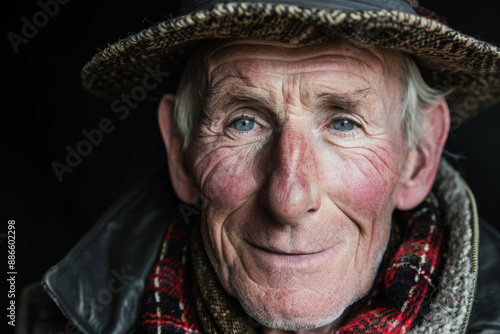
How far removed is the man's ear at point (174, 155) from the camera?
241cm

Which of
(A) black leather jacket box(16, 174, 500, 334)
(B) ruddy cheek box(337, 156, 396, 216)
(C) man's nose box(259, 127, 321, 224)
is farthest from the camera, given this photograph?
(A) black leather jacket box(16, 174, 500, 334)

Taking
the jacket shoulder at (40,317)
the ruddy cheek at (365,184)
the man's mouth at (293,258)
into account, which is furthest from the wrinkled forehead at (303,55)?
the jacket shoulder at (40,317)

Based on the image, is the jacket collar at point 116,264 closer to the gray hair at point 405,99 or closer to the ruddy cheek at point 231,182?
the gray hair at point 405,99

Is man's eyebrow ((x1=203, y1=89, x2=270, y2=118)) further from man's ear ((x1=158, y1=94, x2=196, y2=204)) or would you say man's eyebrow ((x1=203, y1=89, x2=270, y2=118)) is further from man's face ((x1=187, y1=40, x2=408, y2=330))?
man's ear ((x1=158, y1=94, x2=196, y2=204))

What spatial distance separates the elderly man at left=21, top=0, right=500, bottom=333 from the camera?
1.84m

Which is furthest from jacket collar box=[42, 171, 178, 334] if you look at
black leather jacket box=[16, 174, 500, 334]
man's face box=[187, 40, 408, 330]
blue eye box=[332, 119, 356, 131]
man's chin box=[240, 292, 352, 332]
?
blue eye box=[332, 119, 356, 131]

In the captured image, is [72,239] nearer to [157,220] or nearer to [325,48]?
[157,220]

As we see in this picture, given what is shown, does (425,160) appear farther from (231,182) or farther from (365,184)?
(231,182)

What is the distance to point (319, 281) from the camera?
1953mm

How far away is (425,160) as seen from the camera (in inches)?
90.6

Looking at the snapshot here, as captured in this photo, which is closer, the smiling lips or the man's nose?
the man's nose

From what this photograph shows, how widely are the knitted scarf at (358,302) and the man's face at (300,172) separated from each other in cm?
10

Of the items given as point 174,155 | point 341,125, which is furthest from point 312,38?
point 174,155

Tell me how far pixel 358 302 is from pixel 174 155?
3.22 ft
